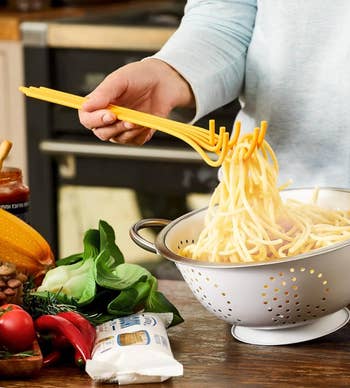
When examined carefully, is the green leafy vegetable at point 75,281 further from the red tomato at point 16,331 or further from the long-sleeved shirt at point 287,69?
the long-sleeved shirt at point 287,69

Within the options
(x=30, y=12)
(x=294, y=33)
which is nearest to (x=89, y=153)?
(x=30, y=12)

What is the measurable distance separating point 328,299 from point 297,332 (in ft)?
0.23

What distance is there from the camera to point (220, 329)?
53.4 inches

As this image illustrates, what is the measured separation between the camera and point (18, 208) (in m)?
1.51

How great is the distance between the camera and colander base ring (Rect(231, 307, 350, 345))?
4.26 feet

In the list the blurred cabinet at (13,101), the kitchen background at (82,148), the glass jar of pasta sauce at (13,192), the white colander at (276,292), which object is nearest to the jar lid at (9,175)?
the glass jar of pasta sauce at (13,192)

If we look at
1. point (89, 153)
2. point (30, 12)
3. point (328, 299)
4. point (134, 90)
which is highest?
point (134, 90)

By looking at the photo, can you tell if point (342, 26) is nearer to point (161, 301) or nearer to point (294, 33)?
point (294, 33)

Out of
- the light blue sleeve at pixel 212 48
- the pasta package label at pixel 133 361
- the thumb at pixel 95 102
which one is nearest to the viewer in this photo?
the pasta package label at pixel 133 361

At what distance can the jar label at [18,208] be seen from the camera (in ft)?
4.90

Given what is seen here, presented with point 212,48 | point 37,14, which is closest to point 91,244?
point 212,48

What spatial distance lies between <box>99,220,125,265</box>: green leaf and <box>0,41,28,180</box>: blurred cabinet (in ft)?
5.61

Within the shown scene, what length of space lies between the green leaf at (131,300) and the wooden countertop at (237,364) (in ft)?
0.18

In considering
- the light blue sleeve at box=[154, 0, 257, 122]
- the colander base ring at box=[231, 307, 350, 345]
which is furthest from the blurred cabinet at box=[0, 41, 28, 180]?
the colander base ring at box=[231, 307, 350, 345]
